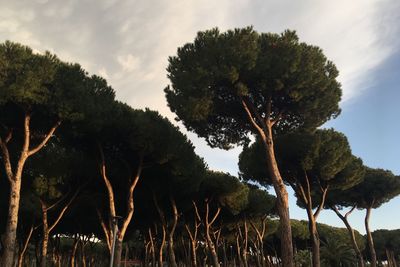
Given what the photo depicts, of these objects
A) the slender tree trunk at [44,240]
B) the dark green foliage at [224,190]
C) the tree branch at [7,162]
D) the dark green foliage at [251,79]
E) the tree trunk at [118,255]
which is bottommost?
the tree trunk at [118,255]

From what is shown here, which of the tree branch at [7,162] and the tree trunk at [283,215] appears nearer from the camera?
the tree branch at [7,162]

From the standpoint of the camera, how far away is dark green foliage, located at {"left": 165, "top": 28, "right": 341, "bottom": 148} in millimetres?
18031

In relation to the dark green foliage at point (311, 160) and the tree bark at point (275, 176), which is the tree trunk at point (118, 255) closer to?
the tree bark at point (275, 176)

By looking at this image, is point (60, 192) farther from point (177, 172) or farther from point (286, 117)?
point (286, 117)

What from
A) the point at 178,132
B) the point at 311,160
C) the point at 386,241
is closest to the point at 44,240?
the point at 178,132

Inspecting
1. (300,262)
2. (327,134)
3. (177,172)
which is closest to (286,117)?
(327,134)

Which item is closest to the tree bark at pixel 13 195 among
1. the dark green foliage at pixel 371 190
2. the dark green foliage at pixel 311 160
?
the dark green foliage at pixel 311 160

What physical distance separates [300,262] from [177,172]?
3432 centimetres

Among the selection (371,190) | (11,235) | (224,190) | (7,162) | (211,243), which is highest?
(371,190)

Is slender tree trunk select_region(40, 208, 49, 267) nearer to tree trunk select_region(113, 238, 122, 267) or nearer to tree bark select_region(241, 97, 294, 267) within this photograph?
tree trunk select_region(113, 238, 122, 267)

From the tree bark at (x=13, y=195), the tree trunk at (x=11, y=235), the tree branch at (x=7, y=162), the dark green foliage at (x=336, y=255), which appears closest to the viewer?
the tree trunk at (x=11, y=235)

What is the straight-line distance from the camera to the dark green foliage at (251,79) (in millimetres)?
18031

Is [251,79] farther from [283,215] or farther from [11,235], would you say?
[11,235]

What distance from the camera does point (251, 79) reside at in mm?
18578
